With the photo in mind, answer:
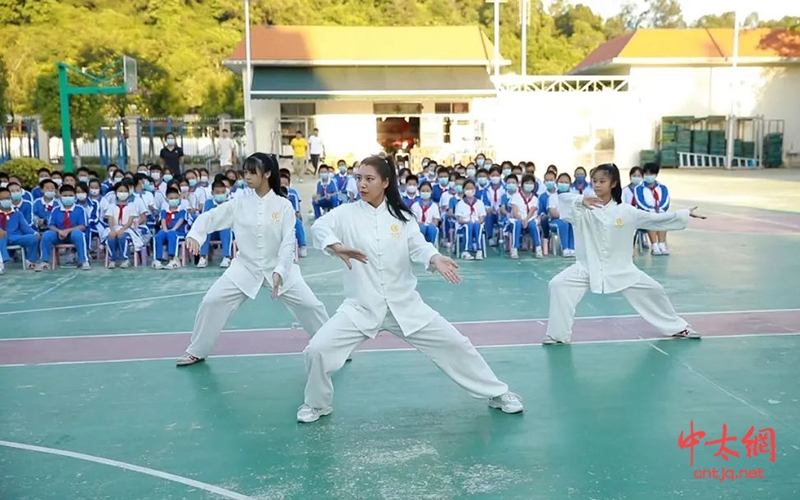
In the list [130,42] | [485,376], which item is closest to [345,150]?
[130,42]

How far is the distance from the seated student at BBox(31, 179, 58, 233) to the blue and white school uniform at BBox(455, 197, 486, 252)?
5.94 meters

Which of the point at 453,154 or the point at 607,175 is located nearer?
the point at 607,175

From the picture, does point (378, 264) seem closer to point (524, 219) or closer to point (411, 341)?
point (411, 341)

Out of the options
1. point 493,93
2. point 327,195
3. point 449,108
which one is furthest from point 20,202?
point 449,108

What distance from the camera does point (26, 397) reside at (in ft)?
20.2

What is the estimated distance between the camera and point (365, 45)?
30922mm

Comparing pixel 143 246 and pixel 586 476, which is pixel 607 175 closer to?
pixel 586 476

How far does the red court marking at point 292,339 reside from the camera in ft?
24.1

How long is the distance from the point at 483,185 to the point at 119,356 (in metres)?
7.46

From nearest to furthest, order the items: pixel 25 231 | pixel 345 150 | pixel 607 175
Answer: pixel 607 175 → pixel 25 231 → pixel 345 150

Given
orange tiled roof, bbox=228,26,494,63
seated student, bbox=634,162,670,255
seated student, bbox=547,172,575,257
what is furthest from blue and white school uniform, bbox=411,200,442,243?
orange tiled roof, bbox=228,26,494,63

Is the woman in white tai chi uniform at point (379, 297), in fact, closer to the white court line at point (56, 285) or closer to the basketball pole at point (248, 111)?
the white court line at point (56, 285)

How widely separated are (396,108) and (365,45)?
264 centimetres

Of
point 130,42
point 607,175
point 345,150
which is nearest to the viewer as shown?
point 607,175
